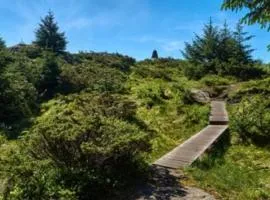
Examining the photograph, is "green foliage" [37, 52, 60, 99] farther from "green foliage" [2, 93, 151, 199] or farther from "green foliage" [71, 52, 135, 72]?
"green foliage" [2, 93, 151, 199]

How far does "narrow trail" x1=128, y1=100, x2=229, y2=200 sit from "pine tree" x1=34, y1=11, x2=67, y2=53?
23.7 m

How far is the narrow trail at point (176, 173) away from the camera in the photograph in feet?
25.0

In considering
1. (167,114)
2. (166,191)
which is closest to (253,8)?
(166,191)

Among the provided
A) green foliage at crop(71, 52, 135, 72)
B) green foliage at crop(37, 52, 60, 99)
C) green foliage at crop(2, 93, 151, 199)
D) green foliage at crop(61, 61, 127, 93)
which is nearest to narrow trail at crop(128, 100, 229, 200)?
green foliage at crop(2, 93, 151, 199)

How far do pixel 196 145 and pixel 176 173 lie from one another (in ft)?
10.3

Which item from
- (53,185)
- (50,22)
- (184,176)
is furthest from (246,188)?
(50,22)

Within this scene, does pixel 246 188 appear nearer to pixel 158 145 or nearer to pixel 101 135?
pixel 101 135

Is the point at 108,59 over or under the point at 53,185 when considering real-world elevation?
over

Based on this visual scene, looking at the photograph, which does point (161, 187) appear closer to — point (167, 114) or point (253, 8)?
point (253, 8)

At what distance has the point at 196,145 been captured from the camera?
12.1 metres

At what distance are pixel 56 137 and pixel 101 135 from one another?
41.7 inches

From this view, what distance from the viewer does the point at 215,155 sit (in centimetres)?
1192

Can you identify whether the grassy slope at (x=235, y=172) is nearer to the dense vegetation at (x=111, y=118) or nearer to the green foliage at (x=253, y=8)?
the dense vegetation at (x=111, y=118)

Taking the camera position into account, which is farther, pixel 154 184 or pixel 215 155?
pixel 215 155
